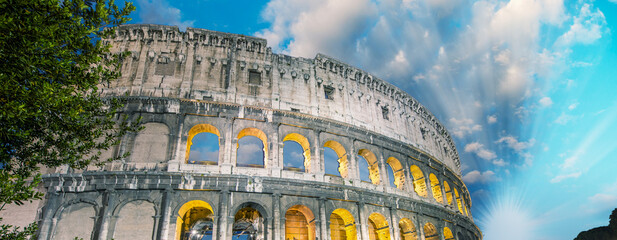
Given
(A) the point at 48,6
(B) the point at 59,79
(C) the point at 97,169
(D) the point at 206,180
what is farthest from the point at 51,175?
(A) the point at 48,6

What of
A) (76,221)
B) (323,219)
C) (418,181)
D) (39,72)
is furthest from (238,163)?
(418,181)

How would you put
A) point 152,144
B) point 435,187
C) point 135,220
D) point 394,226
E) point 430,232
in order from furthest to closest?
point 435,187
point 430,232
point 394,226
point 152,144
point 135,220

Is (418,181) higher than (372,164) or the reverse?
the reverse

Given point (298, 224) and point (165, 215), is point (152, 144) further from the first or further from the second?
point (298, 224)

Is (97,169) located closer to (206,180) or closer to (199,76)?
(206,180)

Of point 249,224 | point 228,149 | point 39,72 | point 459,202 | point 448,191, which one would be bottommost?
point 249,224

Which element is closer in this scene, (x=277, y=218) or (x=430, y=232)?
(x=277, y=218)

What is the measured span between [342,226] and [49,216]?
546 inches

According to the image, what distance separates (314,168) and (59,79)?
12358 mm

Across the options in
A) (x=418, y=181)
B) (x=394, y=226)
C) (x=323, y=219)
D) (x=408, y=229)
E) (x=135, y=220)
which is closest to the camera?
(x=135, y=220)

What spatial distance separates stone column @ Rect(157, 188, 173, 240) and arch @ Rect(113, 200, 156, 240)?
40 cm

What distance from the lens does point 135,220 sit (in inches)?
583

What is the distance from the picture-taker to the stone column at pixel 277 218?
15375mm

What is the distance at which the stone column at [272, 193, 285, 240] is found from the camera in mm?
15375
